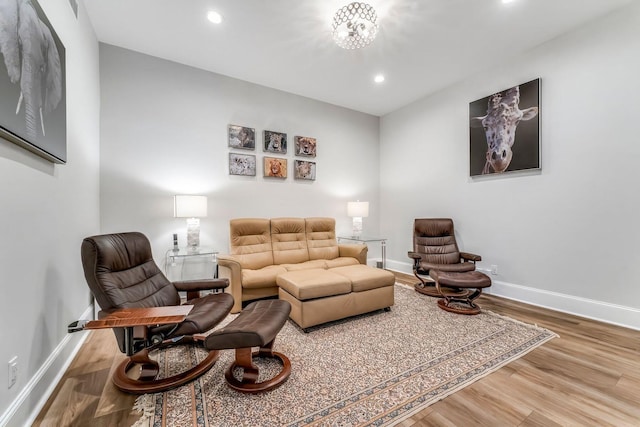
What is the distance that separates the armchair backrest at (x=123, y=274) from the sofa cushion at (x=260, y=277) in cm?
81

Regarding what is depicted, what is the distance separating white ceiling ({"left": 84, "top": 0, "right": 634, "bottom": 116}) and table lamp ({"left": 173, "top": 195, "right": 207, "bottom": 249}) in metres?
1.81

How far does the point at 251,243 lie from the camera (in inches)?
136

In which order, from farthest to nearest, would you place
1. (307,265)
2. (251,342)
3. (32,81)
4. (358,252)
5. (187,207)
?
(358,252) → (307,265) → (187,207) → (251,342) → (32,81)

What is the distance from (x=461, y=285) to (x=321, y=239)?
195 cm

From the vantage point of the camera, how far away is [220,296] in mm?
2170

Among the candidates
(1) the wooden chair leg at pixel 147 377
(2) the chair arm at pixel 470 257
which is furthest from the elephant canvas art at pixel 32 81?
(2) the chair arm at pixel 470 257

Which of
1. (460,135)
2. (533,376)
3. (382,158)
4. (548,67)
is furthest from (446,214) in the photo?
(533,376)

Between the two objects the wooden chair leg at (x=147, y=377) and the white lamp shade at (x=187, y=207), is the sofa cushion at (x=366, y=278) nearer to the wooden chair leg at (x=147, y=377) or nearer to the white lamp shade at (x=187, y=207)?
the wooden chair leg at (x=147, y=377)

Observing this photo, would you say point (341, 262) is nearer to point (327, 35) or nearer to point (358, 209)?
point (358, 209)

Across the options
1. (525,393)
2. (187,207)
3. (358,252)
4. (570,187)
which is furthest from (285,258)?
(570,187)

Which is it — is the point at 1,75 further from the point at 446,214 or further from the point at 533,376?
the point at 446,214

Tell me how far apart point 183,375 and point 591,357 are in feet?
9.80

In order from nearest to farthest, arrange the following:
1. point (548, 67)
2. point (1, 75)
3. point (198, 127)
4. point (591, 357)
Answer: point (1, 75) < point (591, 357) < point (548, 67) < point (198, 127)

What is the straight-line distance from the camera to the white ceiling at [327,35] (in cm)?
244
